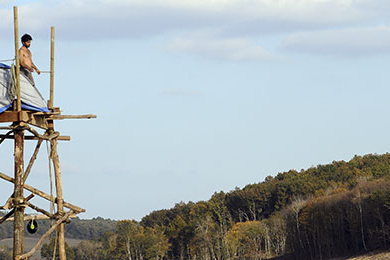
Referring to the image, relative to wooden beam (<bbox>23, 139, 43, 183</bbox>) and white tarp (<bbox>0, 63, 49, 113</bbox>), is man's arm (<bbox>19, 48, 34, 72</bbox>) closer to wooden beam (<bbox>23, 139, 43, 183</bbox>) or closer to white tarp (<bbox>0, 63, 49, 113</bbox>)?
white tarp (<bbox>0, 63, 49, 113</bbox>)

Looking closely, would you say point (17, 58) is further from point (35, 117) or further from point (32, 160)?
point (32, 160)

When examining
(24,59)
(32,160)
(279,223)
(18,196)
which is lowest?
(18,196)

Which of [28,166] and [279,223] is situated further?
[279,223]

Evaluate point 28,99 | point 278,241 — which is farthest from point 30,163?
point 278,241

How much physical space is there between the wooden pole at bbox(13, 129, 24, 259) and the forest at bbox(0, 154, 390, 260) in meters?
71.5

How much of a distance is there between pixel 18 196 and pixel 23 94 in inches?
106

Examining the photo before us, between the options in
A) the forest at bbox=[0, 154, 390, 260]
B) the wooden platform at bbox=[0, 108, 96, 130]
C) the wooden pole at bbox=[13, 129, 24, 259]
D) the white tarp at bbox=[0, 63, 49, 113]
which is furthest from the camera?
the forest at bbox=[0, 154, 390, 260]

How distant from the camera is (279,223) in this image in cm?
11131

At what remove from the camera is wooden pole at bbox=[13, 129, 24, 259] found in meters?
19.0

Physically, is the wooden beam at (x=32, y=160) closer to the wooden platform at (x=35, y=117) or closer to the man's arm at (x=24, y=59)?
the wooden platform at (x=35, y=117)

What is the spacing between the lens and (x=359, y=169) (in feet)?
429

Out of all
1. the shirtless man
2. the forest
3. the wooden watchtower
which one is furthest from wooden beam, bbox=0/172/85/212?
the forest

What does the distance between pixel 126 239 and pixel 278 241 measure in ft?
91.9

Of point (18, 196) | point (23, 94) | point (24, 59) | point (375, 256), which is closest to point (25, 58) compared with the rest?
point (24, 59)
